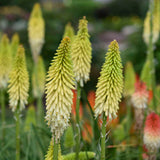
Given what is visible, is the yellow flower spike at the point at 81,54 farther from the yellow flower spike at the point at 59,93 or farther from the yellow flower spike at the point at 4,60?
the yellow flower spike at the point at 4,60

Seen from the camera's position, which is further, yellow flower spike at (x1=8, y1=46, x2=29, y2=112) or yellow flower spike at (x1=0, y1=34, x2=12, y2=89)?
yellow flower spike at (x1=0, y1=34, x2=12, y2=89)

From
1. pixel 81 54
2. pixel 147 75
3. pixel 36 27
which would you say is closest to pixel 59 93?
pixel 81 54

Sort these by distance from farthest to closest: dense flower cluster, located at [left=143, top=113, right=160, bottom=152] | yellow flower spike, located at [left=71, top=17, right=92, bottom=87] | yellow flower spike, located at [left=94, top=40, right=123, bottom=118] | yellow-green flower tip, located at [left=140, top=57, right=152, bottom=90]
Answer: yellow-green flower tip, located at [left=140, top=57, right=152, bottom=90] → dense flower cluster, located at [left=143, top=113, right=160, bottom=152] → yellow flower spike, located at [left=71, top=17, right=92, bottom=87] → yellow flower spike, located at [left=94, top=40, right=123, bottom=118]

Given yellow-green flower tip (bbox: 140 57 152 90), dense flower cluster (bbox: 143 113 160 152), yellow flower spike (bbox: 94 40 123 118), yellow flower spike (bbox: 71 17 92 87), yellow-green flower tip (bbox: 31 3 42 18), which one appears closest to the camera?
yellow flower spike (bbox: 94 40 123 118)

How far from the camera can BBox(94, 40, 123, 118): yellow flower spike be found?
2516 mm

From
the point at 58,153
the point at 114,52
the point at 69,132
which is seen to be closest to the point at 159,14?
the point at 69,132

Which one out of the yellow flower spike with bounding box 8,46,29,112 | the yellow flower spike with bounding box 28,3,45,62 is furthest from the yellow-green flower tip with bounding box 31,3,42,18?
the yellow flower spike with bounding box 8,46,29,112

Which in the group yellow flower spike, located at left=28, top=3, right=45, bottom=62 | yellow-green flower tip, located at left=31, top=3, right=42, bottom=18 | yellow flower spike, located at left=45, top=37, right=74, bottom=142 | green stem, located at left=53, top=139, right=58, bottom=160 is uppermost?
yellow-green flower tip, located at left=31, top=3, right=42, bottom=18

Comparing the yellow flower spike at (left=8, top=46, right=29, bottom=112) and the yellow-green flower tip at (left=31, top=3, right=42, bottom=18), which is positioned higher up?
the yellow-green flower tip at (left=31, top=3, right=42, bottom=18)

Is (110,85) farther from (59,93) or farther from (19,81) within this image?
(19,81)

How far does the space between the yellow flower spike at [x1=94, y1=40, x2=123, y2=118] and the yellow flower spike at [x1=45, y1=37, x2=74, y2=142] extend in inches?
11.3

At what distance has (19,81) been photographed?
331 centimetres

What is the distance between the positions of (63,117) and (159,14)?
378 centimetres

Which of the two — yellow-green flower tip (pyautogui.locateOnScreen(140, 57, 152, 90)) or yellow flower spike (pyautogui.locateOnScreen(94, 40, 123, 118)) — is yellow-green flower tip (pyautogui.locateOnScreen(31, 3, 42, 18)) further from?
yellow flower spike (pyautogui.locateOnScreen(94, 40, 123, 118))
